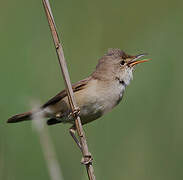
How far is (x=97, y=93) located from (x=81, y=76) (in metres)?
1.10

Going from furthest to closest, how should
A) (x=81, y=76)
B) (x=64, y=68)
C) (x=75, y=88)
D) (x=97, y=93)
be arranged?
1. (x=81, y=76)
2. (x=75, y=88)
3. (x=97, y=93)
4. (x=64, y=68)

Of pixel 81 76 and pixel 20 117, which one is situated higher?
pixel 81 76

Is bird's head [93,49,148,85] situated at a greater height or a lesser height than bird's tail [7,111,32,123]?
greater

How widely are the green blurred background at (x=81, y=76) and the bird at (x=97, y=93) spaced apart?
20 centimetres

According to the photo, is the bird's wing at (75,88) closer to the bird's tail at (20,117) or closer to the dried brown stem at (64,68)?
the bird's tail at (20,117)

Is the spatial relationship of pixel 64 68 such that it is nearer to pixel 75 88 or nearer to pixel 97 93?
pixel 97 93

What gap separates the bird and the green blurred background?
0.20 metres

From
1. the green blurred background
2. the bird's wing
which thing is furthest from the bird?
the green blurred background

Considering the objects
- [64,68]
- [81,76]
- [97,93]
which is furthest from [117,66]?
[64,68]

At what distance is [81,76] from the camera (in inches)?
196

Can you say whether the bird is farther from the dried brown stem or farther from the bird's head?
the dried brown stem

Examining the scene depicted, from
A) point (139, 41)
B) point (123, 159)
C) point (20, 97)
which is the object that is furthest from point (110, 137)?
point (139, 41)

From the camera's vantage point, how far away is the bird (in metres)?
3.91

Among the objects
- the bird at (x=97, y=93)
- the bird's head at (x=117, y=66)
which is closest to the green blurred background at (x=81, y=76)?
the bird at (x=97, y=93)
